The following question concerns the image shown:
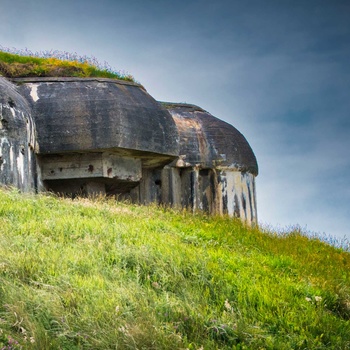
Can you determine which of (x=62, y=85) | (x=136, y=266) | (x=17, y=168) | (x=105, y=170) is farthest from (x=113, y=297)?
(x=62, y=85)

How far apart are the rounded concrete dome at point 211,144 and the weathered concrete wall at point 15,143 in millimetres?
4801

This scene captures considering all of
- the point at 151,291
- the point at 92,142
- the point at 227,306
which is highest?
the point at 92,142

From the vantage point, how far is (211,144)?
56.0ft

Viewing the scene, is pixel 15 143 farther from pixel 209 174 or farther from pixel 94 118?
pixel 209 174

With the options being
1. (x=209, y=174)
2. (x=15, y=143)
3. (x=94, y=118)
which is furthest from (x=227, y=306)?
(x=209, y=174)

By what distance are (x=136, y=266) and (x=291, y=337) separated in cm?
187

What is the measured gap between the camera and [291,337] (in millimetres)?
5918

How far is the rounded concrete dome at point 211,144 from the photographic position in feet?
55.4

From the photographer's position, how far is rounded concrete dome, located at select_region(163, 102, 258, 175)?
55.4 ft

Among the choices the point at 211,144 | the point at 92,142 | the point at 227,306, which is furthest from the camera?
the point at 211,144

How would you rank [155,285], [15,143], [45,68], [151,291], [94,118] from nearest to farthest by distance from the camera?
[151,291] → [155,285] → [15,143] → [94,118] → [45,68]

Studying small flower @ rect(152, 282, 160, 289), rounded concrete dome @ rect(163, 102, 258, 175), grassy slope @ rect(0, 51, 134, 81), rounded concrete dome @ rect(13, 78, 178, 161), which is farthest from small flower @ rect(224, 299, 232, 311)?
rounded concrete dome @ rect(163, 102, 258, 175)

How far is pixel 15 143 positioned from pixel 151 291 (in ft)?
21.7

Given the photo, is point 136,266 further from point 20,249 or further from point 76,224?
point 76,224
